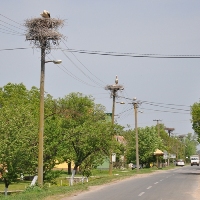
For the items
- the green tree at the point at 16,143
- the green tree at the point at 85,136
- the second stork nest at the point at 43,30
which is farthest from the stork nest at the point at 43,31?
the green tree at the point at 85,136

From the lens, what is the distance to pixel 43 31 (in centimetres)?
2323

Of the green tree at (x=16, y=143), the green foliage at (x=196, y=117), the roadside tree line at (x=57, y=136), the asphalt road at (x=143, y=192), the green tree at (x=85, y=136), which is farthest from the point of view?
the green foliage at (x=196, y=117)

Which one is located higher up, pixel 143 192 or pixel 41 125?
pixel 41 125

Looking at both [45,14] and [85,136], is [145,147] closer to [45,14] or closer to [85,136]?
[85,136]

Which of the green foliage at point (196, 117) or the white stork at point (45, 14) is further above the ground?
the white stork at point (45, 14)

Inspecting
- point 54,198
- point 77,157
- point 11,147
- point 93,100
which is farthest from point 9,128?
point 93,100

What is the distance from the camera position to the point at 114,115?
156ft

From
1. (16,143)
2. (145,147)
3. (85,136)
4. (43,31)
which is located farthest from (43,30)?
(145,147)

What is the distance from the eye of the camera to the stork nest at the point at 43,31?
2322cm

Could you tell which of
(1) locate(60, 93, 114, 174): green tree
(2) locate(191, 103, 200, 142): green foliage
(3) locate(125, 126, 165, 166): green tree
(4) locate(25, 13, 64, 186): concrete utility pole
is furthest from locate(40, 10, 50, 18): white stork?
(3) locate(125, 126, 165, 166): green tree

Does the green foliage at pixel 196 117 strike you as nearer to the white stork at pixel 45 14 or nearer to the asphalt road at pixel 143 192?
the asphalt road at pixel 143 192

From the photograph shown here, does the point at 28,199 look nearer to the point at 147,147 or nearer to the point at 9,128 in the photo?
the point at 9,128

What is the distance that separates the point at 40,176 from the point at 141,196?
563 cm

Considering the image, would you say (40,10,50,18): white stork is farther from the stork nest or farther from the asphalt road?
the asphalt road
